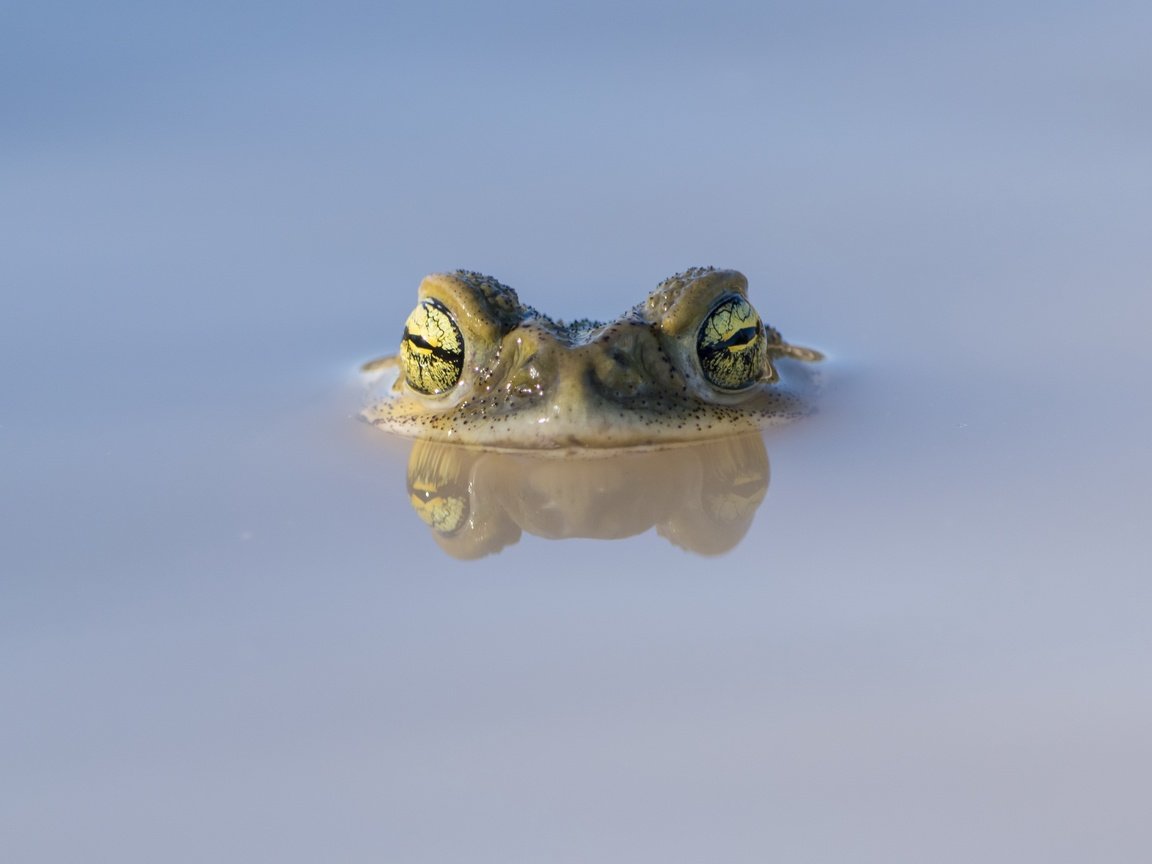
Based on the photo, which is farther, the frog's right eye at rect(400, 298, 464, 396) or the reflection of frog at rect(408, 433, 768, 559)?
the frog's right eye at rect(400, 298, 464, 396)

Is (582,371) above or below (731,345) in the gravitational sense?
below

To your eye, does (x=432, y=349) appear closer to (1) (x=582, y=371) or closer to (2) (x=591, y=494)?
(1) (x=582, y=371)

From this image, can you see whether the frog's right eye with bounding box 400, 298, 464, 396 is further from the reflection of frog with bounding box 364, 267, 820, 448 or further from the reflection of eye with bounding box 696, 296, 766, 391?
the reflection of eye with bounding box 696, 296, 766, 391

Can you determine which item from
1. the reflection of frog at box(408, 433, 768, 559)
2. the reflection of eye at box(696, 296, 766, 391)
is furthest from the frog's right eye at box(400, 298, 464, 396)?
the reflection of eye at box(696, 296, 766, 391)

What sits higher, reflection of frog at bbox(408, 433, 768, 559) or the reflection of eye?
the reflection of eye

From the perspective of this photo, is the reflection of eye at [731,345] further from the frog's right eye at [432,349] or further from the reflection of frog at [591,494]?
the frog's right eye at [432,349]

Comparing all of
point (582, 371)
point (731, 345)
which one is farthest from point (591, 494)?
point (731, 345)

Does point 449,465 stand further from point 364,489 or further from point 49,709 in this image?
point 49,709
